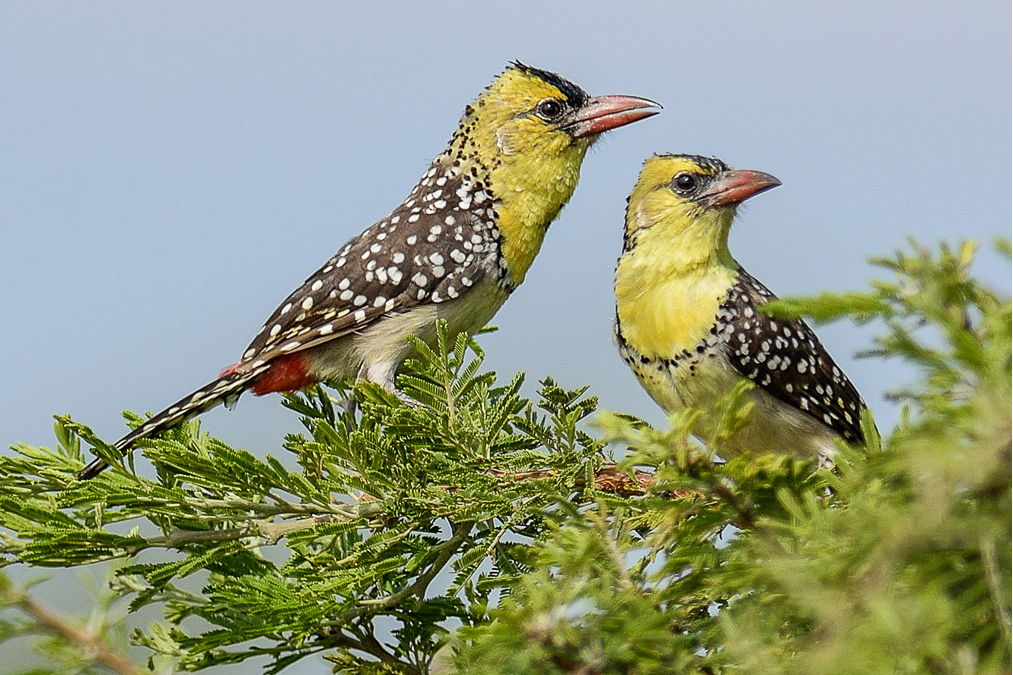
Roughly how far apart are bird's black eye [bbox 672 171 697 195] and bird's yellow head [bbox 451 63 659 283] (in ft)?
1.12

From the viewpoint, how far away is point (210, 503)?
279 centimetres

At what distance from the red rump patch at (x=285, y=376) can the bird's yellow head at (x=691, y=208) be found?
130cm

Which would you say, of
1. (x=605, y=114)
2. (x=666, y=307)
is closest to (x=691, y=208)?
(x=666, y=307)

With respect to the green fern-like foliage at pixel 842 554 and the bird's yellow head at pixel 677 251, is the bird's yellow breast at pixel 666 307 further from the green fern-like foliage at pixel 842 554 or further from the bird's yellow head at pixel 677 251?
the green fern-like foliage at pixel 842 554

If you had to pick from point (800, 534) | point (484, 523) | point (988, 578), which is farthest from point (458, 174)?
point (988, 578)

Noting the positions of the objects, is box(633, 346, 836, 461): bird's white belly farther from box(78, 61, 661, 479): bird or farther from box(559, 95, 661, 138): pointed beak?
box(559, 95, 661, 138): pointed beak

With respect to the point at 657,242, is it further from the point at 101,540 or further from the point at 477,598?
the point at 101,540

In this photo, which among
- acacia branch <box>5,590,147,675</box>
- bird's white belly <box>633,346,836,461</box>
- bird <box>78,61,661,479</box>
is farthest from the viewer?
bird <box>78,61,661,479</box>

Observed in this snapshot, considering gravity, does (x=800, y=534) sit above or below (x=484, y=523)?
below

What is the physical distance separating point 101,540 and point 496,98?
8.83 feet

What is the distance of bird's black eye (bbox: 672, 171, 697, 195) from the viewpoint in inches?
165

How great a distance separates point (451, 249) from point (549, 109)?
79 cm

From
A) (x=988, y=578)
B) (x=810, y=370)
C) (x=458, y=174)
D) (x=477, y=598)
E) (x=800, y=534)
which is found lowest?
(x=988, y=578)

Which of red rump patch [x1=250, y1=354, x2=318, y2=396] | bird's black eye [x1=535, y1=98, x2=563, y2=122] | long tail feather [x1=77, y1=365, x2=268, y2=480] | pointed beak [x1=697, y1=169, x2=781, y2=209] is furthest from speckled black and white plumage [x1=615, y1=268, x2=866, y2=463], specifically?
long tail feather [x1=77, y1=365, x2=268, y2=480]
